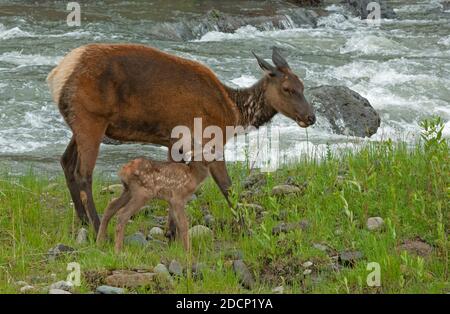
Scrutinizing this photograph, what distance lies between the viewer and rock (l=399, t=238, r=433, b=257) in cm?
731

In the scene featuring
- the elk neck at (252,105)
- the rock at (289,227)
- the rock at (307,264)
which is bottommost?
the rock at (289,227)

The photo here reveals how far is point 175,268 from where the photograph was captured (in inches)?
276

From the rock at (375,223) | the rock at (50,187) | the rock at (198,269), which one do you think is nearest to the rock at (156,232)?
the rock at (198,269)

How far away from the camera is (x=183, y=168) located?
26.4 ft

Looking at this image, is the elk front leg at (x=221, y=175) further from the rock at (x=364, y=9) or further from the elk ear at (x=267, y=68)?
the rock at (x=364, y=9)

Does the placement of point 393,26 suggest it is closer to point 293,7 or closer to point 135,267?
point 293,7

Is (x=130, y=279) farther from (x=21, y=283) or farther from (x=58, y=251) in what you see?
(x=58, y=251)

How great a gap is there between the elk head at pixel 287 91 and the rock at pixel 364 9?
19.0 metres

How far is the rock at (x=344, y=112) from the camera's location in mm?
14422

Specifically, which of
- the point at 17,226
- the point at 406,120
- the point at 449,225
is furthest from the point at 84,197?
the point at 406,120

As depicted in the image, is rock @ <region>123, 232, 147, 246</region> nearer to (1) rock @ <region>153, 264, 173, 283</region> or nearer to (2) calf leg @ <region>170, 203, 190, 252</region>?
(2) calf leg @ <region>170, 203, 190, 252</region>

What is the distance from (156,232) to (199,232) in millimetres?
474

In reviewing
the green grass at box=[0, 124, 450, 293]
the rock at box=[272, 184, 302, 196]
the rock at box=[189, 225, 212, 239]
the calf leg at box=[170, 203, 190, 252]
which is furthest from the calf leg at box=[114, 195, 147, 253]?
the rock at box=[272, 184, 302, 196]

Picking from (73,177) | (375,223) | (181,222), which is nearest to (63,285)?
(181,222)
